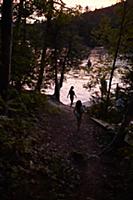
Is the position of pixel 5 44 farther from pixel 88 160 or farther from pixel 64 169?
pixel 88 160

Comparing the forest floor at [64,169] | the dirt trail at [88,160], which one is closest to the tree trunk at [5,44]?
the forest floor at [64,169]

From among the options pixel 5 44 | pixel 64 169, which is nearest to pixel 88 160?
pixel 64 169

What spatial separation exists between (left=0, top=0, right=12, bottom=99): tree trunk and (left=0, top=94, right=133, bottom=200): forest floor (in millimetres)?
1737

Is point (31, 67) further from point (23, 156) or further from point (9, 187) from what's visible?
point (9, 187)

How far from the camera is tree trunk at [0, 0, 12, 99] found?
12219 millimetres

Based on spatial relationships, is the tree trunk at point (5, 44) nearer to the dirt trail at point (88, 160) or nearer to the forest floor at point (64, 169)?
the forest floor at point (64, 169)

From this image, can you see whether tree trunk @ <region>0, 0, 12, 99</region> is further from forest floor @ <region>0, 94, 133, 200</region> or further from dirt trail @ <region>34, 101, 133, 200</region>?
dirt trail @ <region>34, 101, 133, 200</region>

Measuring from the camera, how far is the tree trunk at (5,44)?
12.2 meters

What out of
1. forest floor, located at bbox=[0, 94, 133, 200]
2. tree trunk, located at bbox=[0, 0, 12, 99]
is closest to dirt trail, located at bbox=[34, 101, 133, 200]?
forest floor, located at bbox=[0, 94, 133, 200]

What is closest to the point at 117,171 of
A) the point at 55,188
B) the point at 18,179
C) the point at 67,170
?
the point at 67,170

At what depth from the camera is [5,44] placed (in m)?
12.5

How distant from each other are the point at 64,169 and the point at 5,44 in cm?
409

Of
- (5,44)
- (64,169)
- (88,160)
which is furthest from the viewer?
(88,160)

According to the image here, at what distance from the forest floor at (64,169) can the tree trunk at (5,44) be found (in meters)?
1.74
